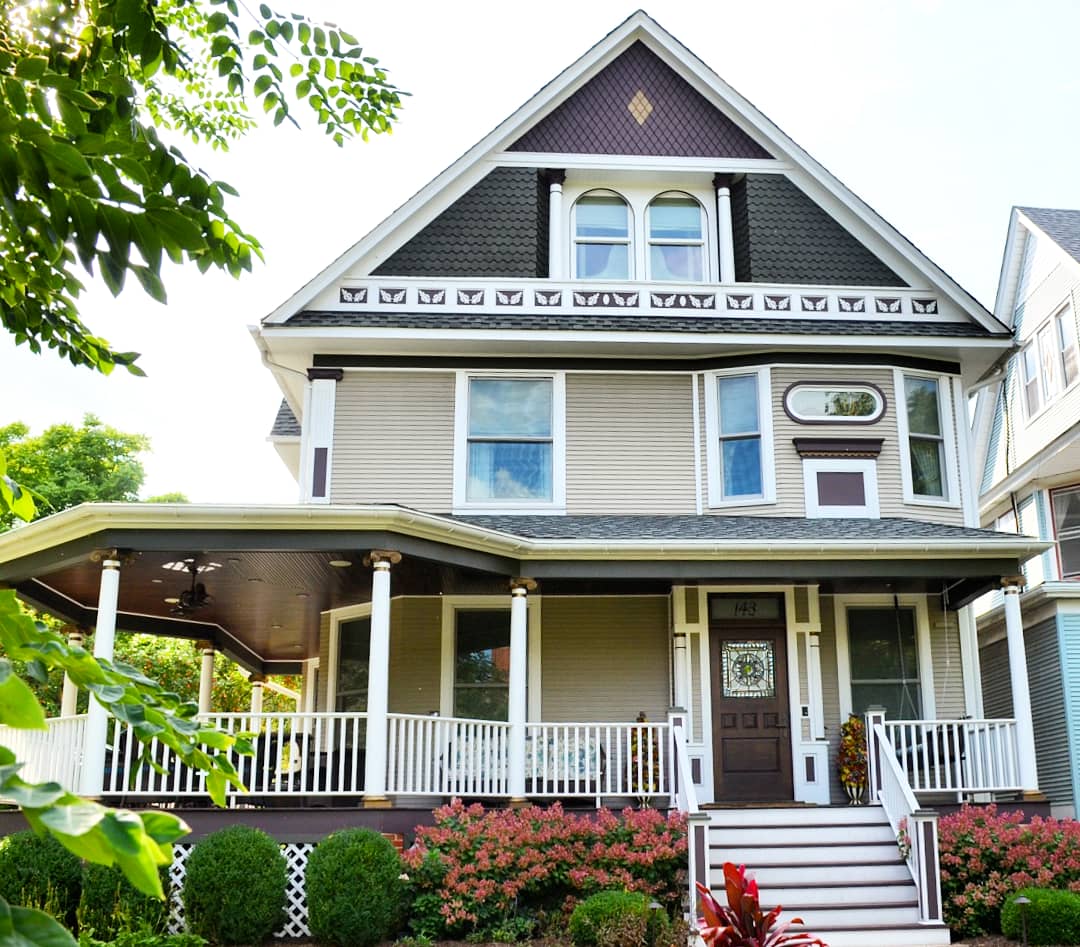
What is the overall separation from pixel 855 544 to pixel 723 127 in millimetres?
6448

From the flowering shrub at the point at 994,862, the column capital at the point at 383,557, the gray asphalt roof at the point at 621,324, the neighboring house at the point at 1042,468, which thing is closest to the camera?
the flowering shrub at the point at 994,862

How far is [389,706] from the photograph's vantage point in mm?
14961

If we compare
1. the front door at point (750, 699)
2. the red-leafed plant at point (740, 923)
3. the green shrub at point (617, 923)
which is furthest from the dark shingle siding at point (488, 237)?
the red-leafed plant at point (740, 923)

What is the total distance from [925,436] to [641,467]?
3.61 metres

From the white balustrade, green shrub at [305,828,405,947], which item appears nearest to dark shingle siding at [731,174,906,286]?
green shrub at [305,828,405,947]

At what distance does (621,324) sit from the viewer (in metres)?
15.7

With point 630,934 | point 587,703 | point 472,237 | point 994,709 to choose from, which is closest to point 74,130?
point 630,934

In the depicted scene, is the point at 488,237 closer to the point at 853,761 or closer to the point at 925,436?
the point at 925,436

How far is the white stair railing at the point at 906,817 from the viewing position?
36.2ft

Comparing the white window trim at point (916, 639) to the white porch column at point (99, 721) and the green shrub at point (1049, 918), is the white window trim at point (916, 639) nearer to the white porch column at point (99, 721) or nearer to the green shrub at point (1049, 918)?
the green shrub at point (1049, 918)

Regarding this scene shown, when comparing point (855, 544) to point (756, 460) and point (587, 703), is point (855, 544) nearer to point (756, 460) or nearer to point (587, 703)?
point (756, 460)

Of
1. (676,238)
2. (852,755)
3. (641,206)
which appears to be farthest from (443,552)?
(641,206)

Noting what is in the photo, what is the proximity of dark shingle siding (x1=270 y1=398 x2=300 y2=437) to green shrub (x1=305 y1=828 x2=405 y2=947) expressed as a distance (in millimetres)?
8899

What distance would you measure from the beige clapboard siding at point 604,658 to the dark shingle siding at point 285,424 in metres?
5.75
